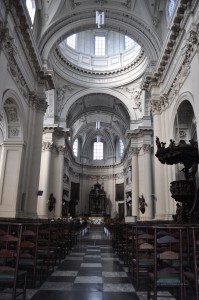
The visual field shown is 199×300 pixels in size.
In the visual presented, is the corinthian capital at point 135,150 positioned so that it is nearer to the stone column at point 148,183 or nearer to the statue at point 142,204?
the stone column at point 148,183

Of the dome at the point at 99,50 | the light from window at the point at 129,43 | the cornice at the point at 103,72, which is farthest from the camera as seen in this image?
the light from window at the point at 129,43

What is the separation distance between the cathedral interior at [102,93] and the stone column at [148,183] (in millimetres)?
75

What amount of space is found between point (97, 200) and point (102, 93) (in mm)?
14211

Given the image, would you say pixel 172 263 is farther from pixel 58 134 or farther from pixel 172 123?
pixel 58 134

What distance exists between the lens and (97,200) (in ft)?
102

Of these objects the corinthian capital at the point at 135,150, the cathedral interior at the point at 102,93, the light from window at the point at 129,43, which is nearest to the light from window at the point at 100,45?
the cathedral interior at the point at 102,93

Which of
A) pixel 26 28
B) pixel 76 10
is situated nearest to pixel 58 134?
pixel 76 10

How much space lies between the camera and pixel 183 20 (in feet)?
28.9

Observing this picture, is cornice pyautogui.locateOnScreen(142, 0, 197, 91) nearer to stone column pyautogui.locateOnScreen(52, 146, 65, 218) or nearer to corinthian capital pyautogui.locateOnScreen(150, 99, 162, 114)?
corinthian capital pyautogui.locateOnScreen(150, 99, 162, 114)

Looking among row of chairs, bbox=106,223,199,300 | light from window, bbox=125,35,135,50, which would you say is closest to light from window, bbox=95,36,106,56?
light from window, bbox=125,35,135,50

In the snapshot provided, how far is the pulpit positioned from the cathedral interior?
3.08 metres

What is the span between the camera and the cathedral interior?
8.31 meters

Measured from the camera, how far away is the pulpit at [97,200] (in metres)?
31.0

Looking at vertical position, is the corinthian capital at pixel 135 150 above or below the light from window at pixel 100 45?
below
